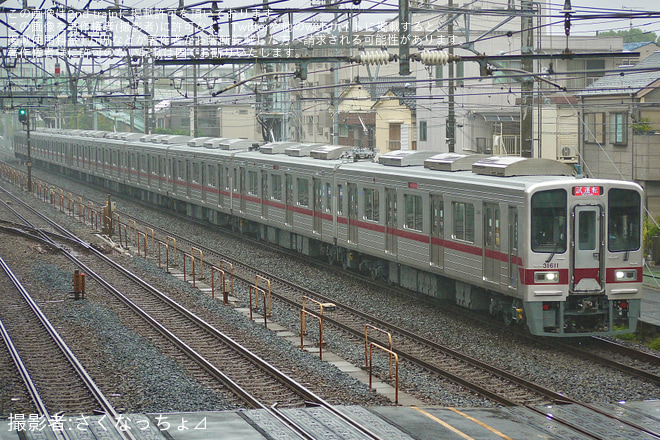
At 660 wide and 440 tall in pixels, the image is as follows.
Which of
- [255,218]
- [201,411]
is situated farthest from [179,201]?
[201,411]

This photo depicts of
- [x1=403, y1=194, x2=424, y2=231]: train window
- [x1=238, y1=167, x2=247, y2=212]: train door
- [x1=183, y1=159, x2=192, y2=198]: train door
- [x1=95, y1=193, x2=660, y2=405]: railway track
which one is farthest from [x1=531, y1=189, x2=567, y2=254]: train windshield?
[x1=183, y1=159, x2=192, y2=198]: train door

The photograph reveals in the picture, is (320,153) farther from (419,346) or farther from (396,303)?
(419,346)

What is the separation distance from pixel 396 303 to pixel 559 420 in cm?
752

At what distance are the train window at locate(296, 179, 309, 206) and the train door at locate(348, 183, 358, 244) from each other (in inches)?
101

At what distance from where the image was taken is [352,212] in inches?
768

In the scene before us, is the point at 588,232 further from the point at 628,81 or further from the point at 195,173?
the point at 195,173

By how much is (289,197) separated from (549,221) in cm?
1124

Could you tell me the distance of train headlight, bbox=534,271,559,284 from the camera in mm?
12691

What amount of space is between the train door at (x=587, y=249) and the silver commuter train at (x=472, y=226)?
1 cm

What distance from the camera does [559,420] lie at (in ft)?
31.5

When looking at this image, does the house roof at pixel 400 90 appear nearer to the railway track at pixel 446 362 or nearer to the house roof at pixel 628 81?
the house roof at pixel 628 81

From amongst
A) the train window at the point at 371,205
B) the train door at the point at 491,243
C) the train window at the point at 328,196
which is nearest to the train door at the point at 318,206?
the train window at the point at 328,196

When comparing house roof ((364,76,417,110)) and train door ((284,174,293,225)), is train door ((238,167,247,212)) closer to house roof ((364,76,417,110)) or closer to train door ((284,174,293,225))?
train door ((284,174,293,225))

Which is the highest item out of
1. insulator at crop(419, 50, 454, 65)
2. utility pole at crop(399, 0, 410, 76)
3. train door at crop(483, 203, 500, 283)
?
utility pole at crop(399, 0, 410, 76)
